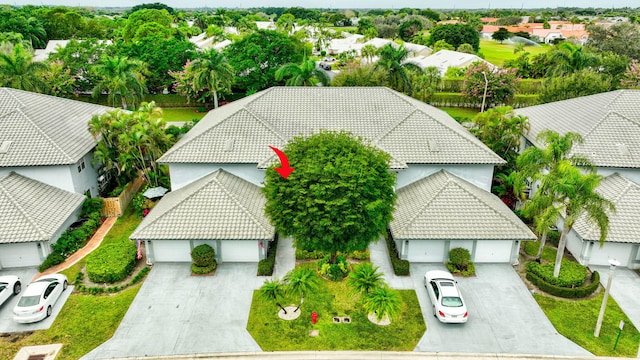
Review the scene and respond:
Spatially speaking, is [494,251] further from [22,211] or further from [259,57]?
[259,57]

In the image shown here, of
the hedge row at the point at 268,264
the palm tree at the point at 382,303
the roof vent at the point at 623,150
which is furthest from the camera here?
the roof vent at the point at 623,150

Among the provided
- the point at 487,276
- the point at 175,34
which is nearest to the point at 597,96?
the point at 487,276

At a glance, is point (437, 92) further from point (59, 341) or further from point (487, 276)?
point (59, 341)

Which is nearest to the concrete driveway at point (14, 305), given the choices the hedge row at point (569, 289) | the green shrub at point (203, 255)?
the green shrub at point (203, 255)

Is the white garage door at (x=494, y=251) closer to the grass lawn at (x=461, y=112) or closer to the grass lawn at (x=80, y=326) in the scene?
the grass lawn at (x=80, y=326)

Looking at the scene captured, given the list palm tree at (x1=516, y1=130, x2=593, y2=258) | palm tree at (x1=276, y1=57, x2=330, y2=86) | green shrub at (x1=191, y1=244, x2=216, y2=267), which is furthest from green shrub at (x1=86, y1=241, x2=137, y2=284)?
palm tree at (x1=276, y1=57, x2=330, y2=86)

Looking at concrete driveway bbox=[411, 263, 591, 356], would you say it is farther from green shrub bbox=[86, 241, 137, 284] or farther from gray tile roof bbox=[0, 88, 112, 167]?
gray tile roof bbox=[0, 88, 112, 167]
